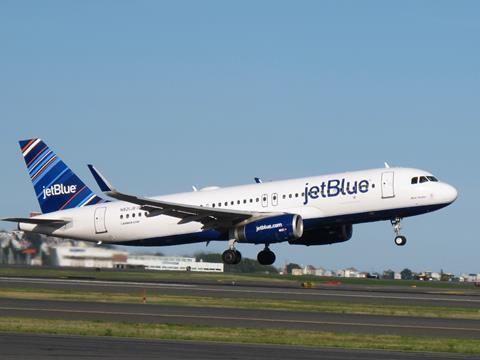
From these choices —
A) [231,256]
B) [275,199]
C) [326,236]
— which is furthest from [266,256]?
[275,199]

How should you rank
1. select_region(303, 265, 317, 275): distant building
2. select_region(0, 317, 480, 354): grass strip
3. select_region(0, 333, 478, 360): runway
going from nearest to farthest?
select_region(0, 333, 478, 360): runway < select_region(0, 317, 480, 354): grass strip < select_region(303, 265, 317, 275): distant building

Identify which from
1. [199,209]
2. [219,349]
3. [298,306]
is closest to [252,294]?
[298,306]

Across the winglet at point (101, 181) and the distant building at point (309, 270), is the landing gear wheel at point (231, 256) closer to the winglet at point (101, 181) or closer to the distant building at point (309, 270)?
the winglet at point (101, 181)

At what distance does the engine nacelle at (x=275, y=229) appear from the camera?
2092 inches

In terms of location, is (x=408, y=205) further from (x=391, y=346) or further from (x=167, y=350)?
(x=167, y=350)

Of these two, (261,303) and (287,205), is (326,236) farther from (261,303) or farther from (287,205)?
(261,303)

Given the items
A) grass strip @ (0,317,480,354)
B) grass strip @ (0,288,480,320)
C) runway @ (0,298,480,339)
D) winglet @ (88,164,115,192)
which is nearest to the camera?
grass strip @ (0,317,480,354)

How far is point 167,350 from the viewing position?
2166cm

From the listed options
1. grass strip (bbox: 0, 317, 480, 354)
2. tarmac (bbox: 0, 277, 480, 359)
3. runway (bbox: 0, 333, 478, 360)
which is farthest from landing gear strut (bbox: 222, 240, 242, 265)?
runway (bbox: 0, 333, 478, 360)

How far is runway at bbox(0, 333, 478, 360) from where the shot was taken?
20281 mm

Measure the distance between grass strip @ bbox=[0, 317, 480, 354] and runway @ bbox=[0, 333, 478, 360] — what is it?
3.33 ft

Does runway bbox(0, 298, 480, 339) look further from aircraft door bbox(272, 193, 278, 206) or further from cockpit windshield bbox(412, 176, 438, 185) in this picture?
aircraft door bbox(272, 193, 278, 206)

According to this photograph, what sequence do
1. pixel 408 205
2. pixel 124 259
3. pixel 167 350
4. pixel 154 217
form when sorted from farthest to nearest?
pixel 124 259
pixel 154 217
pixel 408 205
pixel 167 350

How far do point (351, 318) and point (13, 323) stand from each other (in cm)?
1126
